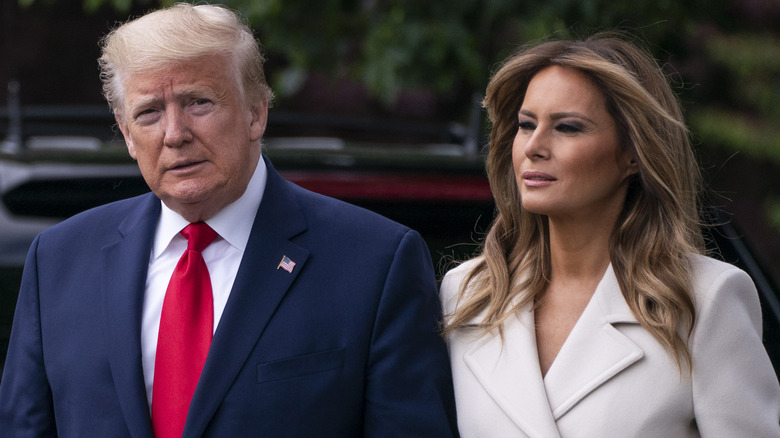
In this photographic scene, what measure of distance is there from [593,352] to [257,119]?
92cm

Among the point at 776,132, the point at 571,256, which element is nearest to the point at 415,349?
the point at 571,256

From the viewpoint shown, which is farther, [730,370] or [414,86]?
[414,86]

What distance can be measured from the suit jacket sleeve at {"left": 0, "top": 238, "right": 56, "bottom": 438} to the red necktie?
33cm

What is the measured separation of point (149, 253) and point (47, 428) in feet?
1.53

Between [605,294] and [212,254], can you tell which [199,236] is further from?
[605,294]

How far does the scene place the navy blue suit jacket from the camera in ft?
7.77

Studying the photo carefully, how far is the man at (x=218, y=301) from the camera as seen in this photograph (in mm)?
2375

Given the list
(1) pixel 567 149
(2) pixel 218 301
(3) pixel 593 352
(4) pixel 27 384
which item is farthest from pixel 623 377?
(4) pixel 27 384

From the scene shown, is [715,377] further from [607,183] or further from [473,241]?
[473,241]

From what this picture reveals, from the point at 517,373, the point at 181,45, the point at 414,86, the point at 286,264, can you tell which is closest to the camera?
the point at 181,45

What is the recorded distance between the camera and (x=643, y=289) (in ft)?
8.29

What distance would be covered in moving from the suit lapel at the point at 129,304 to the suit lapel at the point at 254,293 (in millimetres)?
126

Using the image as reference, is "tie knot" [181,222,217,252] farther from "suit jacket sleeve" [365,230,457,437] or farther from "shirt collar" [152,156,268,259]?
"suit jacket sleeve" [365,230,457,437]

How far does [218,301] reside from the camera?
247 centimetres
